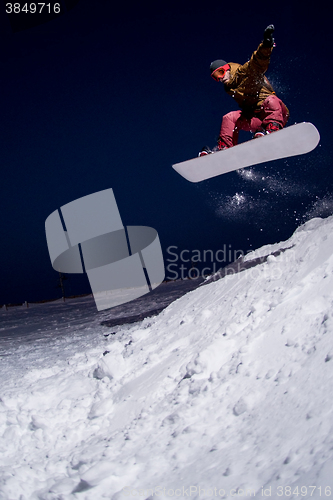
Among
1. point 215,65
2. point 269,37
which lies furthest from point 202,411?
point 215,65

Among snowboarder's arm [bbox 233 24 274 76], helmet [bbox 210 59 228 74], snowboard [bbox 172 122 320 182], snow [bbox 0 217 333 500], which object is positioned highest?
helmet [bbox 210 59 228 74]

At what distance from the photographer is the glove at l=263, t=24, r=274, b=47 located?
4777 millimetres

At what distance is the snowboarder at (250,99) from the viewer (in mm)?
5902

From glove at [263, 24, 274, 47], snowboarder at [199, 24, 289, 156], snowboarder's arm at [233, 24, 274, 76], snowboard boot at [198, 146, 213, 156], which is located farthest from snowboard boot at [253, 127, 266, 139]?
glove at [263, 24, 274, 47]

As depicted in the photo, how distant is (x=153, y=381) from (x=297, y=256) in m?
2.98

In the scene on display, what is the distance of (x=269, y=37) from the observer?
501 centimetres

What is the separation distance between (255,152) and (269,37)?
2038 mm

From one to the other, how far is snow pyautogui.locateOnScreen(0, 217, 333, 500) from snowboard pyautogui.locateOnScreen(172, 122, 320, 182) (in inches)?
93.4

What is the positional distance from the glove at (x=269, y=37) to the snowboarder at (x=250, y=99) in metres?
0.46

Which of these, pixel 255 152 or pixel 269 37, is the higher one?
pixel 269 37

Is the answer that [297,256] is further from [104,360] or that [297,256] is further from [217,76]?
[217,76]

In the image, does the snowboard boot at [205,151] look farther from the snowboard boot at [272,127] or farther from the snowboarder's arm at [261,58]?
the snowboarder's arm at [261,58]

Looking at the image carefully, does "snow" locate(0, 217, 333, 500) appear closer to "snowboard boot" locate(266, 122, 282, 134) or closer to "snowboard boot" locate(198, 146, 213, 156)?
"snowboard boot" locate(266, 122, 282, 134)

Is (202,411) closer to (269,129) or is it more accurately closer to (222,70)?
(269,129)
